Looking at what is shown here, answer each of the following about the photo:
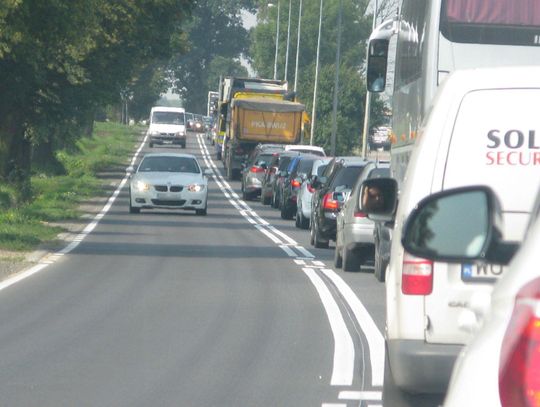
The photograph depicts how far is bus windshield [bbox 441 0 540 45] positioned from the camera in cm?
1534

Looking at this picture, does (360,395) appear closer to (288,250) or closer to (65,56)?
(288,250)

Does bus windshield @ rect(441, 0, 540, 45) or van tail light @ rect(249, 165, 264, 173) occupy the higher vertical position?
bus windshield @ rect(441, 0, 540, 45)

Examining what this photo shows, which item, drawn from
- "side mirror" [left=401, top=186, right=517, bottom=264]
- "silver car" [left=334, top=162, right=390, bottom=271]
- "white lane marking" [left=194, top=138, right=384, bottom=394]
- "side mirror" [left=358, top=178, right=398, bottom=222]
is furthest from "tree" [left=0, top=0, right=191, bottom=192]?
"side mirror" [left=401, top=186, right=517, bottom=264]

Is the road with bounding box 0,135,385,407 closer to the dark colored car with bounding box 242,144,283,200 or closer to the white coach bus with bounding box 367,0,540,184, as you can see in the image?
the white coach bus with bounding box 367,0,540,184

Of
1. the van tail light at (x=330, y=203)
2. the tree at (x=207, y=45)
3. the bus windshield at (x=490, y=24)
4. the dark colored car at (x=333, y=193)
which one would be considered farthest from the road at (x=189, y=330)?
the tree at (x=207, y=45)

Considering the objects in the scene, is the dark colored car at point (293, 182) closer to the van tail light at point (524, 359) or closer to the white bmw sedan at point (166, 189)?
the white bmw sedan at point (166, 189)

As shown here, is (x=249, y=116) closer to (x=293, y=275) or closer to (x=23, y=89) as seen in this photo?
(x=23, y=89)

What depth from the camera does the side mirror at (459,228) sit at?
4.28 m

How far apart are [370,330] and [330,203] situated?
34.9 feet

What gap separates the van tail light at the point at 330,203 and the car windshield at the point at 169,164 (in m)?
12.3

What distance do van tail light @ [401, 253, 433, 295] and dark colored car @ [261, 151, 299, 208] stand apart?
31.8m

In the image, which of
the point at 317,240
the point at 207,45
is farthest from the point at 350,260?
the point at 207,45

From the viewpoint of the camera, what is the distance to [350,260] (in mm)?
20391

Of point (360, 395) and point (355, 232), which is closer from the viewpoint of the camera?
point (360, 395)
